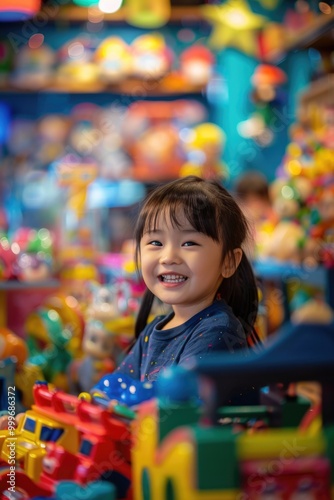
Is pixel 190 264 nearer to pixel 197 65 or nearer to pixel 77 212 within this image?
pixel 77 212

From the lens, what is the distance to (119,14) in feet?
17.2

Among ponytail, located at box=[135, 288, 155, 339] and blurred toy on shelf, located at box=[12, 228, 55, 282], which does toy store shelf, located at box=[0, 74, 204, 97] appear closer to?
blurred toy on shelf, located at box=[12, 228, 55, 282]

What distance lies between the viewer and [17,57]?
5.11 meters

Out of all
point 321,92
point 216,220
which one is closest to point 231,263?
point 216,220

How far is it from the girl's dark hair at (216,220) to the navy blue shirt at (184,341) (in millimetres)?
101

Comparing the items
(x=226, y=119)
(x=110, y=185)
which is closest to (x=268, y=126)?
(x=226, y=119)

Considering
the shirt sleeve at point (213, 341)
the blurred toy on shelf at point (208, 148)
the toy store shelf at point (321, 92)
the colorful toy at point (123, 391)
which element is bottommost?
the colorful toy at point (123, 391)

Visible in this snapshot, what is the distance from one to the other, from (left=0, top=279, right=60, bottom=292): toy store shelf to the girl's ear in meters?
1.98

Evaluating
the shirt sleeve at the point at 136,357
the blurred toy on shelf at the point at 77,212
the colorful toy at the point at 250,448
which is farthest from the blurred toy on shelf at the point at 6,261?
the colorful toy at the point at 250,448

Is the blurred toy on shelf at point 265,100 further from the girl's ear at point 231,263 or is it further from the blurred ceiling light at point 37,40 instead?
the girl's ear at point 231,263

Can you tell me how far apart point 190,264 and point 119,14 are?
432cm

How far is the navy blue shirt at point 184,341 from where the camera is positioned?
1.24m

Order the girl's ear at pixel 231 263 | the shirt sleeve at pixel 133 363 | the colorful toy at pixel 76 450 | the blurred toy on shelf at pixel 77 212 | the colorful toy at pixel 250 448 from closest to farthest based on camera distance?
the colorful toy at pixel 250 448, the colorful toy at pixel 76 450, the girl's ear at pixel 231 263, the shirt sleeve at pixel 133 363, the blurred toy on shelf at pixel 77 212

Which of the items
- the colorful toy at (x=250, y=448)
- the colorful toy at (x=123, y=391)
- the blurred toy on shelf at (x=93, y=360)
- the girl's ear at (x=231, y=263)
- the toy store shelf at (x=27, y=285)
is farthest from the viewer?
the toy store shelf at (x=27, y=285)
